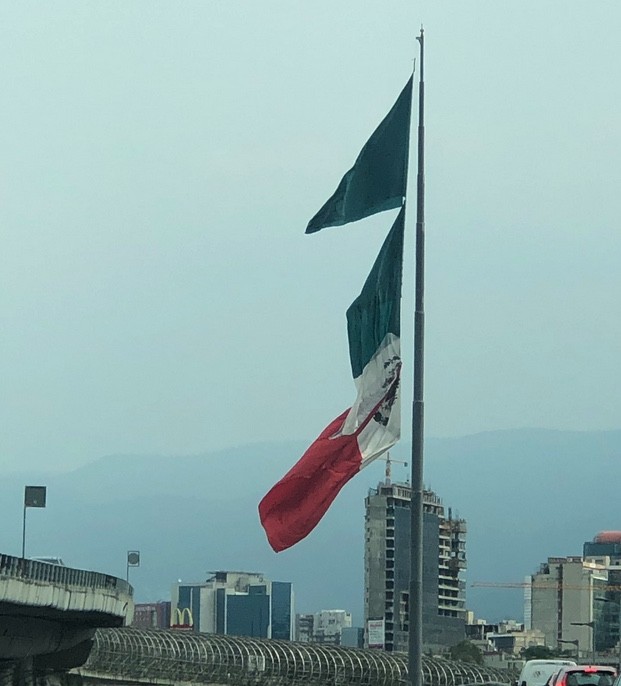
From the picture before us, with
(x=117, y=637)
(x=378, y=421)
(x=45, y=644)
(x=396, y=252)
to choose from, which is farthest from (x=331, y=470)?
(x=117, y=637)

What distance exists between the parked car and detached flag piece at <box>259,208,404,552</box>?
46.5 ft

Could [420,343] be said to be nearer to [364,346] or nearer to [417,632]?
[364,346]

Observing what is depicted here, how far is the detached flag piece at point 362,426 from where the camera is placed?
28453mm

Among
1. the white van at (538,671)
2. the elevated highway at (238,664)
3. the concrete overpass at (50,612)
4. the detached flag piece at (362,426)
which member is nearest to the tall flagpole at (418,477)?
the detached flag piece at (362,426)

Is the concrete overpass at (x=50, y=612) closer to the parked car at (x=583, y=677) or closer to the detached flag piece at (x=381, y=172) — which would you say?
the parked car at (x=583, y=677)

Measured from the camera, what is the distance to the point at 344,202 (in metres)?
29.3

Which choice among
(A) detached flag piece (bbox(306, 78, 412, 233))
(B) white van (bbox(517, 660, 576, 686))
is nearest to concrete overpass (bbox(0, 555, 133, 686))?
(B) white van (bbox(517, 660, 576, 686))

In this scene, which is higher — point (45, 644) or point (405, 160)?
point (405, 160)

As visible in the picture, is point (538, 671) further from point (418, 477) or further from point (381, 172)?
point (381, 172)

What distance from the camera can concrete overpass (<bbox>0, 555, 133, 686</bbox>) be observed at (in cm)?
5800

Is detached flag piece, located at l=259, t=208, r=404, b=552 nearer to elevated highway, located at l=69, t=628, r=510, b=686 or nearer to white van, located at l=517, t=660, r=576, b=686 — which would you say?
white van, located at l=517, t=660, r=576, b=686

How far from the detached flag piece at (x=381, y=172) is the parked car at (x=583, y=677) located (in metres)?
15.6

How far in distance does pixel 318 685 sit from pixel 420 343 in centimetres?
9393

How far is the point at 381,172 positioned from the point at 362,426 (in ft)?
12.9
